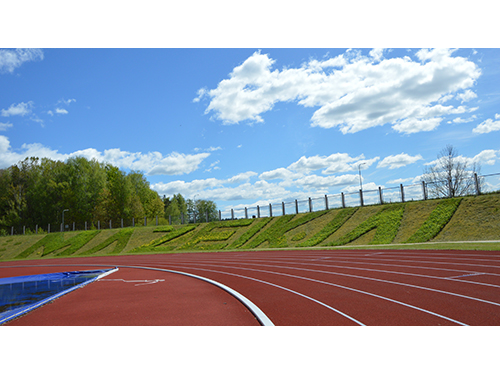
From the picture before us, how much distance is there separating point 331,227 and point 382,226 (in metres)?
4.80

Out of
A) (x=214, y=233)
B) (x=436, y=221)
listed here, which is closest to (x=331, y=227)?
(x=436, y=221)

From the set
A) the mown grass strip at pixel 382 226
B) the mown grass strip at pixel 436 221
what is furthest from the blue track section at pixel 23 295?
the mown grass strip at pixel 436 221

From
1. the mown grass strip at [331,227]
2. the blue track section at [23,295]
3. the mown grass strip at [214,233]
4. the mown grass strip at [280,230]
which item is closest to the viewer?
the blue track section at [23,295]

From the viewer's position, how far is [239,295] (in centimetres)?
853

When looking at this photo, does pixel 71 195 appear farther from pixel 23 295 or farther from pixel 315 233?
pixel 23 295

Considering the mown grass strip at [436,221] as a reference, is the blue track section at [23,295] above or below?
below

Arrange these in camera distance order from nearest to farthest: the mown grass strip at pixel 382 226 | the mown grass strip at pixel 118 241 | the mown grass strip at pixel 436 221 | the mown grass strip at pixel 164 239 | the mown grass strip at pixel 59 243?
the mown grass strip at pixel 436 221
the mown grass strip at pixel 382 226
the mown grass strip at pixel 164 239
the mown grass strip at pixel 118 241
the mown grass strip at pixel 59 243

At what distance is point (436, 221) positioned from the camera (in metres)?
24.3

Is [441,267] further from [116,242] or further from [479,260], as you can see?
[116,242]

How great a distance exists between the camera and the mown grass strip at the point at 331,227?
28.1 metres

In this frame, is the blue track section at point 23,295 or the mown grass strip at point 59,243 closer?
the blue track section at point 23,295

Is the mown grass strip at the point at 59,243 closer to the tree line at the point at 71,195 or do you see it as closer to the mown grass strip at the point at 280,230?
the tree line at the point at 71,195

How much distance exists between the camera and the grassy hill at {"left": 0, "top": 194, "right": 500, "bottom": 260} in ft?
73.7

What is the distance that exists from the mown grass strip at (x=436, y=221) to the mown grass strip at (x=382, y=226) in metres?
1.77
